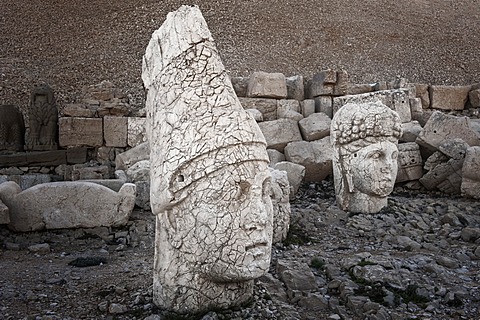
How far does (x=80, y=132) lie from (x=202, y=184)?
801cm

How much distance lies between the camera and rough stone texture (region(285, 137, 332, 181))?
899cm

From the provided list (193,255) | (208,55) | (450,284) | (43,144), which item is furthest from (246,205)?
(43,144)

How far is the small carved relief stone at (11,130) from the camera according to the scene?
999cm

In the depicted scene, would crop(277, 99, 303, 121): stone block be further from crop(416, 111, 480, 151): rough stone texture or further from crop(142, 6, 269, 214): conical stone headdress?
crop(142, 6, 269, 214): conical stone headdress

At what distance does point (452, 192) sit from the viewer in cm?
802

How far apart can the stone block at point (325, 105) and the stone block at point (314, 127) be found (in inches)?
20.9

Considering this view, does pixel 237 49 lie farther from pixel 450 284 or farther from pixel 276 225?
pixel 450 284

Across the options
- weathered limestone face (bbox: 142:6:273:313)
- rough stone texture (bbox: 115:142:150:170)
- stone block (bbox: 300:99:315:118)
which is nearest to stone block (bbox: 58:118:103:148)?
rough stone texture (bbox: 115:142:150:170)

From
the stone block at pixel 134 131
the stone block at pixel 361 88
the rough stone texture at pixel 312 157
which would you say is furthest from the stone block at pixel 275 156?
the stone block at pixel 361 88

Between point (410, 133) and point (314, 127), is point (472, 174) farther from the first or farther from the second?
point (314, 127)

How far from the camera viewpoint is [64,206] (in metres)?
5.91

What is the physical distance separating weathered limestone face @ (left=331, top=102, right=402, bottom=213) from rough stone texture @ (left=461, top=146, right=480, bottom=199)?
169 centimetres

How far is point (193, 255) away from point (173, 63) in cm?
131

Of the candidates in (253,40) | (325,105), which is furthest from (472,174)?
(253,40)
